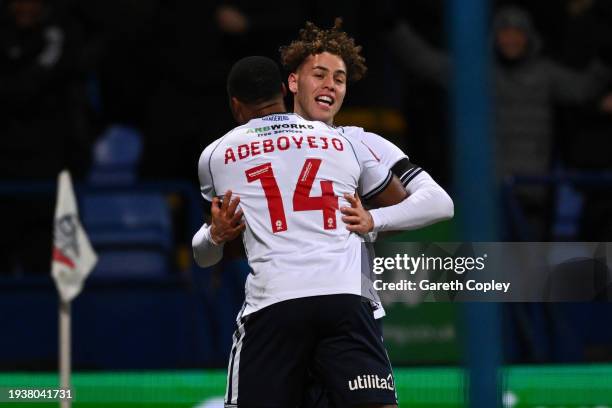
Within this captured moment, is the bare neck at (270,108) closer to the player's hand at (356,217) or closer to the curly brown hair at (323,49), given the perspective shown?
the curly brown hair at (323,49)

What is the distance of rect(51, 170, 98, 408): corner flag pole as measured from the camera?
6.63 m

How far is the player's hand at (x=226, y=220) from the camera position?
183 inches

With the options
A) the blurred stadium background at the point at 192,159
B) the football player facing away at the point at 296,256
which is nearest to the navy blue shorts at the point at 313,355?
the football player facing away at the point at 296,256

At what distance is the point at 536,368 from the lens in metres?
7.53

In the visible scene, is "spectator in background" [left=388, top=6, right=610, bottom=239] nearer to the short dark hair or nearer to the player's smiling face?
the player's smiling face

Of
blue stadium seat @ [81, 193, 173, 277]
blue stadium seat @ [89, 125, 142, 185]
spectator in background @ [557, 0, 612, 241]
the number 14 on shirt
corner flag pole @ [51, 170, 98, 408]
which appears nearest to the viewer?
the number 14 on shirt

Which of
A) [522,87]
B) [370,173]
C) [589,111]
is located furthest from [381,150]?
[589,111]

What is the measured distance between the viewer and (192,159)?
8.79 metres

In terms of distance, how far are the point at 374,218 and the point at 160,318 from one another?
13.2 ft

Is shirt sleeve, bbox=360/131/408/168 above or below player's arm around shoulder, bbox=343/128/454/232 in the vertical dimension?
above

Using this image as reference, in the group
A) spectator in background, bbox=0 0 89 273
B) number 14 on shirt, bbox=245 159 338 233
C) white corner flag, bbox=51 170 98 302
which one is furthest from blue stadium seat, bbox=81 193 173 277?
number 14 on shirt, bbox=245 159 338 233

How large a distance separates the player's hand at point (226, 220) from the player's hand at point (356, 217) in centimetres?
35

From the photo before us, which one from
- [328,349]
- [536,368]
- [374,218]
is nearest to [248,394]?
[328,349]

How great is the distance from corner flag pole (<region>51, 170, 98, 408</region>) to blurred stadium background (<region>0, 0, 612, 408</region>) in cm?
86
